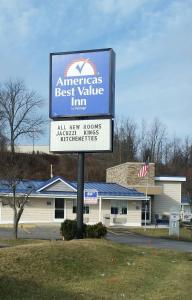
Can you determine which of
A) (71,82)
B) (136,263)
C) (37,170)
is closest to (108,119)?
(71,82)

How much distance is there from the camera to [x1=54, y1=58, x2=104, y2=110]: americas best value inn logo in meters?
21.6

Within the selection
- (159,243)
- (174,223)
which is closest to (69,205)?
(174,223)

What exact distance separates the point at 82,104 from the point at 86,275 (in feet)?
33.8

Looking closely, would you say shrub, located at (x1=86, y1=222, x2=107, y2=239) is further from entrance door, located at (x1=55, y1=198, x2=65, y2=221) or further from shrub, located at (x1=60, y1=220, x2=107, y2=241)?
entrance door, located at (x1=55, y1=198, x2=65, y2=221)

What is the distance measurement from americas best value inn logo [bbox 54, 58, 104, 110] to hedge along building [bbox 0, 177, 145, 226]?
87.5 feet

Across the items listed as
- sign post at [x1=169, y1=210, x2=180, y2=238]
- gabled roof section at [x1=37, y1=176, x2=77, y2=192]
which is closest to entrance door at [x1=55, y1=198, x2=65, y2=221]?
gabled roof section at [x1=37, y1=176, x2=77, y2=192]

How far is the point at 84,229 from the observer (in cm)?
2092

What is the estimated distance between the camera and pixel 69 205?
166 ft

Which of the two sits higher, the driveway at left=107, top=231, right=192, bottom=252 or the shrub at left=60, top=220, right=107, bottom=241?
the shrub at left=60, top=220, right=107, bottom=241

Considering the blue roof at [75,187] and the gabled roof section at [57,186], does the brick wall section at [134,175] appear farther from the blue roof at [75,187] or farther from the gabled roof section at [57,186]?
the gabled roof section at [57,186]

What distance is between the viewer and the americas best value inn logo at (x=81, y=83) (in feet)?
70.9

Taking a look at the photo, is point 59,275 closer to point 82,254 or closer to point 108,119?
point 82,254

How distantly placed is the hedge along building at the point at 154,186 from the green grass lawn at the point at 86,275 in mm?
40102

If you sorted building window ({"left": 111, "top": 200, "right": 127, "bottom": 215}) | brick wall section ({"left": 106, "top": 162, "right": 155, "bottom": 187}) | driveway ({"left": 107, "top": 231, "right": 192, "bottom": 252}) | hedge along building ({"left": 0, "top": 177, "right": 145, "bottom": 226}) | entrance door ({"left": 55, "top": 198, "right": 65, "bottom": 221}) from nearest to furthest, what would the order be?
driveway ({"left": 107, "top": 231, "right": 192, "bottom": 252}) → hedge along building ({"left": 0, "top": 177, "right": 145, "bottom": 226}) → entrance door ({"left": 55, "top": 198, "right": 65, "bottom": 221}) → building window ({"left": 111, "top": 200, "right": 127, "bottom": 215}) → brick wall section ({"left": 106, "top": 162, "right": 155, "bottom": 187})
